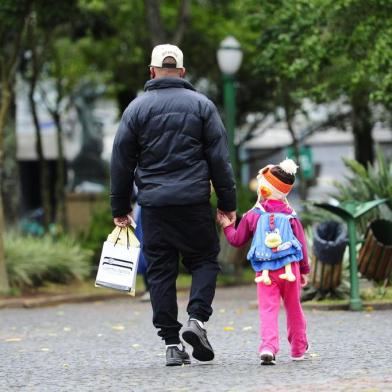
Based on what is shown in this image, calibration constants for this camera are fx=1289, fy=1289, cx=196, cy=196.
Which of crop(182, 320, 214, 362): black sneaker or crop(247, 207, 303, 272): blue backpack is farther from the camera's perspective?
crop(247, 207, 303, 272): blue backpack

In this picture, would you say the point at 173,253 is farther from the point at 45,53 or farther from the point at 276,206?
the point at 45,53

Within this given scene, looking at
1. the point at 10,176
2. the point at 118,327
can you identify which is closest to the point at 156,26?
the point at 10,176

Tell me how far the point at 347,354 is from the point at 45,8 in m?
12.7

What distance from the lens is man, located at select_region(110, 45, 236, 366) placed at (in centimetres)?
779

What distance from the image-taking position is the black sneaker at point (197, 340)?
7625 millimetres

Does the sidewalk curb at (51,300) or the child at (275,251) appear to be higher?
the child at (275,251)

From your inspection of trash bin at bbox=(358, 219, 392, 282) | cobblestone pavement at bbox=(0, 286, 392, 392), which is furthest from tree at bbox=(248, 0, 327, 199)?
cobblestone pavement at bbox=(0, 286, 392, 392)

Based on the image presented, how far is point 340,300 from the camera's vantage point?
43.4 feet

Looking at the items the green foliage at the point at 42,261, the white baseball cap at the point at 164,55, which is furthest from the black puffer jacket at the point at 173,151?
the green foliage at the point at 42,261

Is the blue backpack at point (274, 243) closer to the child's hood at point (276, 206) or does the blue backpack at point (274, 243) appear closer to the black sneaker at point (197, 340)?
the child's hood at point (276, 206)

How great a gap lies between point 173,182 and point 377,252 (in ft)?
18.7

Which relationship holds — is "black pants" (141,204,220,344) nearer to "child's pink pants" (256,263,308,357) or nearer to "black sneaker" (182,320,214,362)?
"black sneaker" (182,320,214,362)

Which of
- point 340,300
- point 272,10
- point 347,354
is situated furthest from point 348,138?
point 347,354

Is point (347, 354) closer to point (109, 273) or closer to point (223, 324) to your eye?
point (109, 273)
